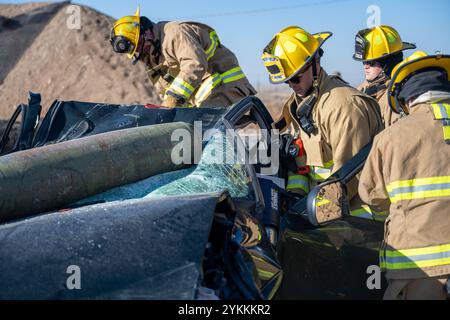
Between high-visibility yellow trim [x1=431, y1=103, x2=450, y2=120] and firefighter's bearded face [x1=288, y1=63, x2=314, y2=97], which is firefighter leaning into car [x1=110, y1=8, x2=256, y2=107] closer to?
firefighter's bearded face [x1=288, y1=63, x2=314, y2=97]

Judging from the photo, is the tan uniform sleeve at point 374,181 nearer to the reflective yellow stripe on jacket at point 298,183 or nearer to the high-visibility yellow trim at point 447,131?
the high-visibility yellow trim at point 447,131

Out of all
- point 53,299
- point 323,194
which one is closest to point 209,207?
point 53,299

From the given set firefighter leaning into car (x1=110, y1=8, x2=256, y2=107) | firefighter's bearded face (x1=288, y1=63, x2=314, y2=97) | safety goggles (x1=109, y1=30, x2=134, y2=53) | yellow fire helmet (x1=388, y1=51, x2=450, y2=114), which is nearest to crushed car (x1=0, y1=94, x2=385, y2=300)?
firefighter's bearded face (x1=288, y1=63, x2=314, y2=97)

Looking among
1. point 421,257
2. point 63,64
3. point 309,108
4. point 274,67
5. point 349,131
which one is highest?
point 274,67

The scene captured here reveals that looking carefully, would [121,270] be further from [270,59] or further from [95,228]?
[270,59]

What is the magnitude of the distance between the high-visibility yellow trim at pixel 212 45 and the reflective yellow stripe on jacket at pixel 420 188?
3.64 meters

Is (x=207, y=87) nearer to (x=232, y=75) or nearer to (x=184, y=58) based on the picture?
(x=232, y=75)

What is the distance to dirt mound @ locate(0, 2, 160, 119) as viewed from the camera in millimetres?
20734

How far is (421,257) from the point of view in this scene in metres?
2.83

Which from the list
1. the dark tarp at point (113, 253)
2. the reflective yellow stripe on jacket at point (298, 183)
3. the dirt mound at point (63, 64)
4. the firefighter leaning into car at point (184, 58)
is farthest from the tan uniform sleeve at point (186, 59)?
the dirt mound at point (63, 64)

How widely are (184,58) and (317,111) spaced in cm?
242

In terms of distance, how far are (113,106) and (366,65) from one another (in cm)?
243

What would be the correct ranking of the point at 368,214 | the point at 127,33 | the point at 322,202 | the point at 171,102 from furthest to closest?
1. the point at 127,33
2. the point at 171,102
3. the point at 368,214
4. the point at 322,202

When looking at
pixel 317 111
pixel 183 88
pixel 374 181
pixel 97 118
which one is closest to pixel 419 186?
pixel 374 181
